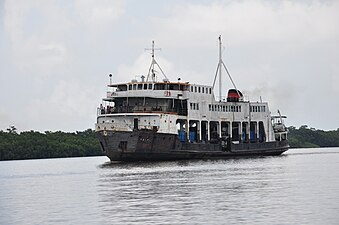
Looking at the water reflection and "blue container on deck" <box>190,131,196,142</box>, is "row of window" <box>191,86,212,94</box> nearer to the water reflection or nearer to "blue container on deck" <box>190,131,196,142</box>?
"blue container on deck" <box>190,131,196,142</box>

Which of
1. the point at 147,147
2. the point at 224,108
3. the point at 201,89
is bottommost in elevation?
the point at 147,147

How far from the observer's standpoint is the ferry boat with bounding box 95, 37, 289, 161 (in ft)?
281

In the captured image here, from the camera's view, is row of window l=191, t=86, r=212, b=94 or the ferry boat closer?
the ferry boat

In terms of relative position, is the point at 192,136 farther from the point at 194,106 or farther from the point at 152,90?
the point at 152,90

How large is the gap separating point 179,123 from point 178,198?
159 ft

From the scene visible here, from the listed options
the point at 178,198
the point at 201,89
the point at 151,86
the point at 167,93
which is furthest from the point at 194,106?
the point at 178,198

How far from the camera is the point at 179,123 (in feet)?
317

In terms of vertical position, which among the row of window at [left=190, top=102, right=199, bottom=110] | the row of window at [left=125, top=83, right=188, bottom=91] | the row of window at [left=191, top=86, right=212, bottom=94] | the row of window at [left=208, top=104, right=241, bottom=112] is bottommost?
the row of window at [left=190, top=102, right=199, bottom=110]

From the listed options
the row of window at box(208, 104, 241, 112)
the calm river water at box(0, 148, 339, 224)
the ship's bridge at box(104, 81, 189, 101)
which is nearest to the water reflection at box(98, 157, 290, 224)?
the calm river water at box(0, 148, 339, 224)

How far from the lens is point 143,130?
8531 cm

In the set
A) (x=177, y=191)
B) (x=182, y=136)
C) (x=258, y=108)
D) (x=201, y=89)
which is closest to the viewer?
(x=177, y=191)

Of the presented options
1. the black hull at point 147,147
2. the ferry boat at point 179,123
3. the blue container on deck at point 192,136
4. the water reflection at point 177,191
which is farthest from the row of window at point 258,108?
the water reflection at point 177,191

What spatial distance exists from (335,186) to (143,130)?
114 feet

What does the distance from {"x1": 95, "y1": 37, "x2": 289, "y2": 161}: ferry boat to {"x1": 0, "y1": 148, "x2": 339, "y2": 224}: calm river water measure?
48.0 feet
